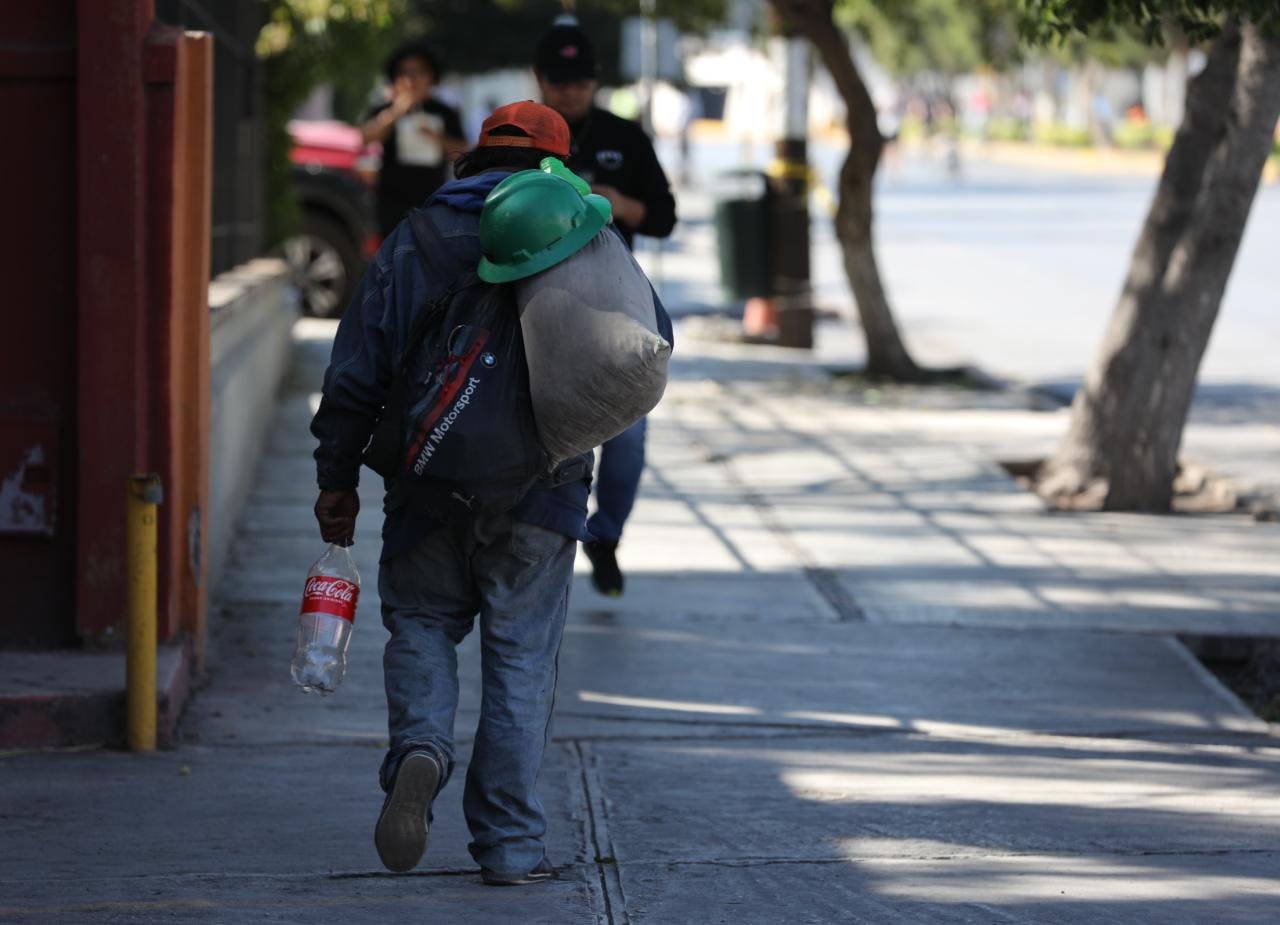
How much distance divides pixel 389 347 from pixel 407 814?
38.8 inches

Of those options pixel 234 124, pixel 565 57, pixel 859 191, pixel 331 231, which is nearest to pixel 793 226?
pixel 859 191

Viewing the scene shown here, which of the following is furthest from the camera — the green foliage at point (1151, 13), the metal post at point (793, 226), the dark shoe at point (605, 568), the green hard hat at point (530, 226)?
the metal post at point (793, 226)

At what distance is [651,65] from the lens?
62.1 ft

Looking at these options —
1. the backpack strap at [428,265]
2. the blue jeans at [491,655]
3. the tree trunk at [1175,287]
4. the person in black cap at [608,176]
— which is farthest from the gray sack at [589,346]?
the tree trunk at [1175,287]

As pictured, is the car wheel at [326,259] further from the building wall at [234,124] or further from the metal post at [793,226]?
the building wall at [234,124]

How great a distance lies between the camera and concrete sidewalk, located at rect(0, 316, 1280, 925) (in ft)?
15.5

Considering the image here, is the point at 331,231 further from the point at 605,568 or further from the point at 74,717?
the point at 74,717

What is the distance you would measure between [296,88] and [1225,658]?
9280 mm

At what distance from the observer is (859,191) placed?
14383 mm

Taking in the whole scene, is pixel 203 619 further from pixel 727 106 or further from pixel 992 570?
pixel 727 106

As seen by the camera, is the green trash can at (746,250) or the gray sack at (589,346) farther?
the green trash can at (746,250)

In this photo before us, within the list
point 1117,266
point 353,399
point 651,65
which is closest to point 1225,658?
point 353,399

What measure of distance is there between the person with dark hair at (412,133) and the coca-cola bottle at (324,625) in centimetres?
791

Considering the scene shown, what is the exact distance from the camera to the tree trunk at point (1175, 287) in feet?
30.9
